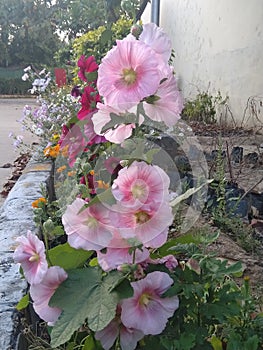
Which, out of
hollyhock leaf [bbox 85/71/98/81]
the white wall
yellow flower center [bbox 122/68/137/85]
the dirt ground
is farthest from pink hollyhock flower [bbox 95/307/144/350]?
the white wall

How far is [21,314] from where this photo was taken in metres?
1.51

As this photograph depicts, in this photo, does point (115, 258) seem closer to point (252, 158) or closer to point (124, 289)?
point (124, 289)

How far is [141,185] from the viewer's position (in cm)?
106

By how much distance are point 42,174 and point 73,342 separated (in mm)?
2215

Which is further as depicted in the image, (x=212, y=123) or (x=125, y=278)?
(x=212, y=123)

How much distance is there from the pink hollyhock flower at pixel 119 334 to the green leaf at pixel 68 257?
165 mm

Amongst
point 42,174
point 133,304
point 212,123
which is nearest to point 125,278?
point 133,304

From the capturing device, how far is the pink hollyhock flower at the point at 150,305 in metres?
1.11

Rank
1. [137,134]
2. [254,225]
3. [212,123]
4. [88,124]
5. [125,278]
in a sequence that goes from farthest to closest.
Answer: [212,123]
[254,225]
[88,124]
[137,134]
[125,278]

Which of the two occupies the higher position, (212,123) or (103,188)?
(103,188)

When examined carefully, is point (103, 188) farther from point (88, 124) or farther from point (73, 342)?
point (73, 342)

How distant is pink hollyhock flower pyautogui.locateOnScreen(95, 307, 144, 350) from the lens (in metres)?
1.16

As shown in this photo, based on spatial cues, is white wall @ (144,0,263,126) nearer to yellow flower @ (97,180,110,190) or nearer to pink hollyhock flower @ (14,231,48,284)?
yellow flower @ (97,180,110,190)

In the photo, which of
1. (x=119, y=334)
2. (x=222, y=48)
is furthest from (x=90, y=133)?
(x=222, y=48)
